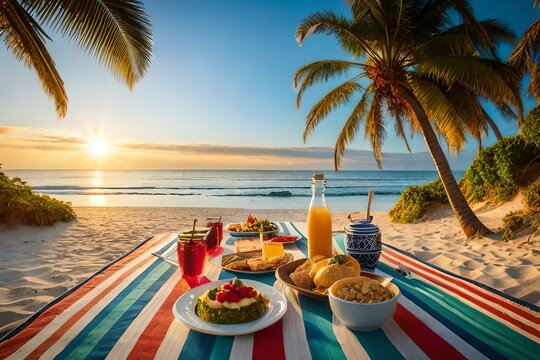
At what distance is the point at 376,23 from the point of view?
689 cm

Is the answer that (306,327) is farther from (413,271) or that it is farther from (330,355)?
(413,271)

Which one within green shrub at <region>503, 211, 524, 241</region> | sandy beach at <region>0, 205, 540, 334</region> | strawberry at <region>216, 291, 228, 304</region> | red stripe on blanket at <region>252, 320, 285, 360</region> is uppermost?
strawberry at <region>216, 291, 228, 304</region>

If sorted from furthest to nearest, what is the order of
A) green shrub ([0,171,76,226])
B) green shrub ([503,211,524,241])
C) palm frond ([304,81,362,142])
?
1. palm frond ([304,81,362,142])
2. green shrub ([0,171,76,226])
3. green shrub ([503,211,524,241])

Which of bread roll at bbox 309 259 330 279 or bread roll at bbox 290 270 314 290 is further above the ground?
bread roll at bbox 309 259 330 279

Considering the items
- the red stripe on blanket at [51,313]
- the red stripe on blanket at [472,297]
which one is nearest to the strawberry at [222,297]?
the red stripe on blanket at [51,313]

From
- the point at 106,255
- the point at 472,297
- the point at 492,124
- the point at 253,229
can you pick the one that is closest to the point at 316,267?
the point at 472,297

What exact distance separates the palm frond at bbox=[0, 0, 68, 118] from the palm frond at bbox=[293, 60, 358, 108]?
4811 mm

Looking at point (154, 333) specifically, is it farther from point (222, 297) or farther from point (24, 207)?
point (24, 207)

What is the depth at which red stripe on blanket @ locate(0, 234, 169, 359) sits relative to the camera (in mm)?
911

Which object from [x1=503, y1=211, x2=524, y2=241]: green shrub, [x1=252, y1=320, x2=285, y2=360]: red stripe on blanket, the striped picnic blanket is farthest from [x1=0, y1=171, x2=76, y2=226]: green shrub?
[x1=503, y1=211, x2=524, y2=241]: green shrub

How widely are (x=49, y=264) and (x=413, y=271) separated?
5.17m

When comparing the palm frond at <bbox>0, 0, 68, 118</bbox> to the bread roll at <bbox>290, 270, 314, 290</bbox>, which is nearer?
the bread roll at <bbox>290, 270, 314, 290</bbox>

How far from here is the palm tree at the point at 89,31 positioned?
4.61 meters

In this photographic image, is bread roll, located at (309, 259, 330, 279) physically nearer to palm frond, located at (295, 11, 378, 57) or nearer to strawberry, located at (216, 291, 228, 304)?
strawberry, located at (216, 291, 228, 304)
